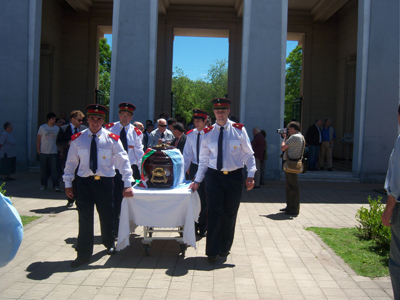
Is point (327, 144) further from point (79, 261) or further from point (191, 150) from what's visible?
point (79, 261)

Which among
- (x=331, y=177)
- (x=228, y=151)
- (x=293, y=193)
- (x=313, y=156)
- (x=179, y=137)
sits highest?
(x=179, y=137)

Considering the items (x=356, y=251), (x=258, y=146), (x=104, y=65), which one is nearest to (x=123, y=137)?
(x=356, y=251)

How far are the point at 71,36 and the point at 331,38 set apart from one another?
14.3 m

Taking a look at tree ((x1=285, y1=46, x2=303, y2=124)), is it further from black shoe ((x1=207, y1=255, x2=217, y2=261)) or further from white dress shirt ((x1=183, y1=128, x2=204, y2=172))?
black shoe ((x1=207, y1=255, x2=217, y2=261))

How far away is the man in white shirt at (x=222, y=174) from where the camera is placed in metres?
5.16

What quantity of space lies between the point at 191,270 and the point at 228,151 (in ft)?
5.32

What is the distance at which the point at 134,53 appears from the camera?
511 inches

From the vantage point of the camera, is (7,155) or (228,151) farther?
(7,155)

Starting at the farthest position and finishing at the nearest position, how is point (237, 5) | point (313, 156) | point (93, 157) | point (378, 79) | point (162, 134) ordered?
point (237, 5)
point (313, 156)
point (378, 79)
point (162, 134)
point (93, 157)

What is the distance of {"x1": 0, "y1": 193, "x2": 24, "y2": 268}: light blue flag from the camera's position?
2.11 m

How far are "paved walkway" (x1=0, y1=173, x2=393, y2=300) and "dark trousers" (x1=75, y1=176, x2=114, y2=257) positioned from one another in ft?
0.96

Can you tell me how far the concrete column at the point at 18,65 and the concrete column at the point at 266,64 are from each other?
24.3 feet

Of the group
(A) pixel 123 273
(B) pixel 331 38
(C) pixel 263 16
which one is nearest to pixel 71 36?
(C) pixel 263 16

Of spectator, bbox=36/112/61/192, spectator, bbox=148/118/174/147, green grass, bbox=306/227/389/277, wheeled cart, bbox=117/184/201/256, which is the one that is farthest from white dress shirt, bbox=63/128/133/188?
spectator, bbox=36/112/61/192
